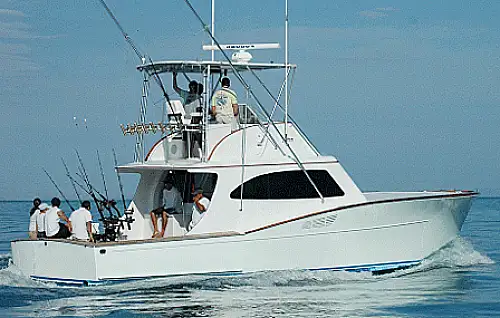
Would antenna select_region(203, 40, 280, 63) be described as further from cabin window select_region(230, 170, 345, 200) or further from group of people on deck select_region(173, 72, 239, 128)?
cabin window select_region(230, 170, 345, 200)

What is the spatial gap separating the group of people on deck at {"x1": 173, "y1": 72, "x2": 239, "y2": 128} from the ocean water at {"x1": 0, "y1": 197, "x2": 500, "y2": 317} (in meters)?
2.88

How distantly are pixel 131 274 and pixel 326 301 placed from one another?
309 cm

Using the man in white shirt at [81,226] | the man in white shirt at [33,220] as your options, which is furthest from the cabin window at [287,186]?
the man in white shirt at [33,220]

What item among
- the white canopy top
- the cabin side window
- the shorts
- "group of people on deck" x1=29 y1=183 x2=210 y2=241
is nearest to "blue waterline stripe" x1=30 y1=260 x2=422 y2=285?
"group of people on deck" x1=29 y1=183 x2=210 y2=241

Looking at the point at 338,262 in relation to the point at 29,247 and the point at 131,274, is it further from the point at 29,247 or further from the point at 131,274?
the point at 29,247

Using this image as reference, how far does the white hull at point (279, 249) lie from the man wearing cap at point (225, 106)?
220 centimetres

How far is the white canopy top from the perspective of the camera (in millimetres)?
16312

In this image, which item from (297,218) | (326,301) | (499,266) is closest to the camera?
(326,301)

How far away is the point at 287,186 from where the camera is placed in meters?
16.3

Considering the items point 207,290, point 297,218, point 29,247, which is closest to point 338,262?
point 297,218

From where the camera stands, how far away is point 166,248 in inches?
594

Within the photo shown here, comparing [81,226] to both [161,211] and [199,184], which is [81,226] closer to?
[161,211]

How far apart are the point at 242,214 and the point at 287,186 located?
0.96m

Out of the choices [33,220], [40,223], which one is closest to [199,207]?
[40,223]
